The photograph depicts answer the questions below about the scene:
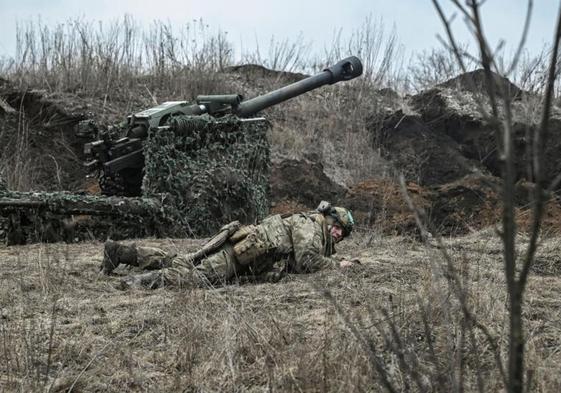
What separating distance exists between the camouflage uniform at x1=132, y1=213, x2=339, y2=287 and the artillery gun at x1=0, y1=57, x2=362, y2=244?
210cm

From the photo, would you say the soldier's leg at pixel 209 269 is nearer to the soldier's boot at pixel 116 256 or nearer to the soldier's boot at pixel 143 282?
the soldier's boot at pixel 143 282

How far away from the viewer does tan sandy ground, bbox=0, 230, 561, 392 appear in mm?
2820

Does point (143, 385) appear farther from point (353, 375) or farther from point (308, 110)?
point (308, 110)

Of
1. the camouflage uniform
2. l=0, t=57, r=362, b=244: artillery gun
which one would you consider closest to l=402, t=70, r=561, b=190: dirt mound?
l=0, t=57, r=362, b=244: artillery gun

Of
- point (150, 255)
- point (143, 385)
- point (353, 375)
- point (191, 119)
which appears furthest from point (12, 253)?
point (353, 375)

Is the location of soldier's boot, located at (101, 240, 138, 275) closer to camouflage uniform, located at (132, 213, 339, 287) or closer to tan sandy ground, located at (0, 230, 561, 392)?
camouflage uniform, located at (132, 213, 339, 287)

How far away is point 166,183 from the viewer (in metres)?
8.55

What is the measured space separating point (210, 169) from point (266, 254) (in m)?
3.24

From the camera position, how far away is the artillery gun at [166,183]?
7.74m

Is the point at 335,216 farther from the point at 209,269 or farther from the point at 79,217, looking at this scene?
the point at 79,217

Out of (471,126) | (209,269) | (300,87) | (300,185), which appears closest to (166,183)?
(300,87)

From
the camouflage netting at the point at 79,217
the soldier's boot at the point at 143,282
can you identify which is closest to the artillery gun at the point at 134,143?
the camouflage netting at the point at 79,217

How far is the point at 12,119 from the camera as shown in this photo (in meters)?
12.3

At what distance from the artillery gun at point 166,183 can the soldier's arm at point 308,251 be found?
2.63 metres
